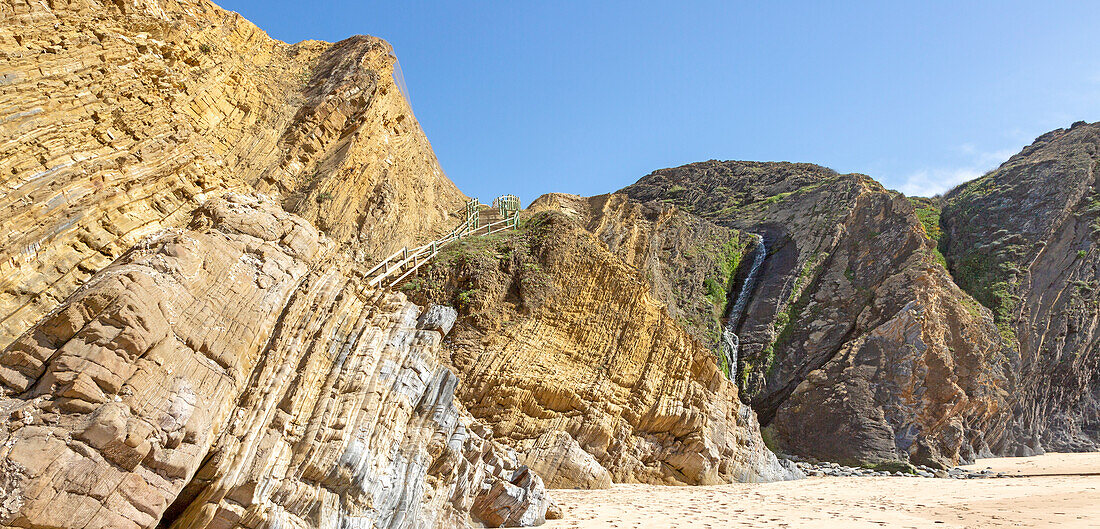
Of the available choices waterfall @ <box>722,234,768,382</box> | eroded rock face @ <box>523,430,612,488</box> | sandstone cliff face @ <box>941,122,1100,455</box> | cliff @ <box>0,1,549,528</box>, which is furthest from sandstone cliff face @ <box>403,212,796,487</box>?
sandstone cliff face @ <box>941,122,1100,455</box>

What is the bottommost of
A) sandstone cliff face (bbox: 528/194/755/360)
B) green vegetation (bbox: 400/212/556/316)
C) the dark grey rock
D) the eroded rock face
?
the eroded rock face

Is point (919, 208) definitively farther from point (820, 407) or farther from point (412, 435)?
point (412, 435)

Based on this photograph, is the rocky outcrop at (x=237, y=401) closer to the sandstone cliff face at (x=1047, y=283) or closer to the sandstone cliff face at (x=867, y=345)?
the sandstone cliff face at (x=867, y=345)

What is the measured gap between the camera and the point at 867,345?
2481cm

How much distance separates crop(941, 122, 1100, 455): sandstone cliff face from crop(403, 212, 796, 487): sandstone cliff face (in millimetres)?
19669

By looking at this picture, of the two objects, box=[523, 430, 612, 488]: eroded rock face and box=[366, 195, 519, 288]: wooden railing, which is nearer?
box=[523, 430, 612, 488]: eroded rock face

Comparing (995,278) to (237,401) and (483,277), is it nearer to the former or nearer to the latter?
(483,277)

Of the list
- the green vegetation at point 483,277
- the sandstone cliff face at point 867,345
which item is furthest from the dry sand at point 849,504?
the green vegetation at point 483,277

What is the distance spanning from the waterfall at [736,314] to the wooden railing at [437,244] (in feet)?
36.3

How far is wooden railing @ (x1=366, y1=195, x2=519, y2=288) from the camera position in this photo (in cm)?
1775

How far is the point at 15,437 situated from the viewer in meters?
4.82

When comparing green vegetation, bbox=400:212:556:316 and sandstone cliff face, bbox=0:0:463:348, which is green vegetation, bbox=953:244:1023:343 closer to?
green vegetation, bbox=400:212:556:316

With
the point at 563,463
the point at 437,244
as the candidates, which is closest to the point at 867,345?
the point at 563,463

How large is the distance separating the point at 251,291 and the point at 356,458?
225 cm
